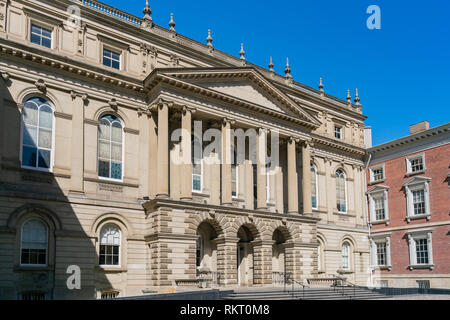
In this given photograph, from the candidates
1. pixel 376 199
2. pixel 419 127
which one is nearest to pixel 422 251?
pixel 376 199

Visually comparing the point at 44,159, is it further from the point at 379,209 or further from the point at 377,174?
the point at 377,174

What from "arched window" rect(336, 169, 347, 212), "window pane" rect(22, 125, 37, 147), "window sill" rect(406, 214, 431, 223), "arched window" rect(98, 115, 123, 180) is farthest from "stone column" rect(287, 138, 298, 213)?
"window pane" rect(22, 125, 37, 147)

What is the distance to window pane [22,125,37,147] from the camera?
26.6 m

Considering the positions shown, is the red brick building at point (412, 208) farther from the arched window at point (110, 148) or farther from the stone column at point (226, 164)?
the arched window at point (110, 148)

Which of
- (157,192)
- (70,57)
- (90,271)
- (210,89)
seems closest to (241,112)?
(210,89)

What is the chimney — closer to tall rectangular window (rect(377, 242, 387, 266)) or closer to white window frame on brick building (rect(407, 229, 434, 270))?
white window frame on brick building (rect(407, 229, 434, 270))

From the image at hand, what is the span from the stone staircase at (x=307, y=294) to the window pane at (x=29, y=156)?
40.5 ft

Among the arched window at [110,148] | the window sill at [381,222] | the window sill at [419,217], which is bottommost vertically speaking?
the window sill at [381,222]

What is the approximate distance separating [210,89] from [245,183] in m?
6.66

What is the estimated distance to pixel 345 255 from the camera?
42.8 meters

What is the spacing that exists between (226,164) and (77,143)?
362 inches

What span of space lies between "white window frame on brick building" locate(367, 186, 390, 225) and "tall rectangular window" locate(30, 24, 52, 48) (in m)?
29.6

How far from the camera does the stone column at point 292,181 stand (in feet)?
117

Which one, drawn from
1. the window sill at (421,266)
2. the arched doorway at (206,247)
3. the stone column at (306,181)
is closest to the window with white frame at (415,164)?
the window sill at (421,266)
